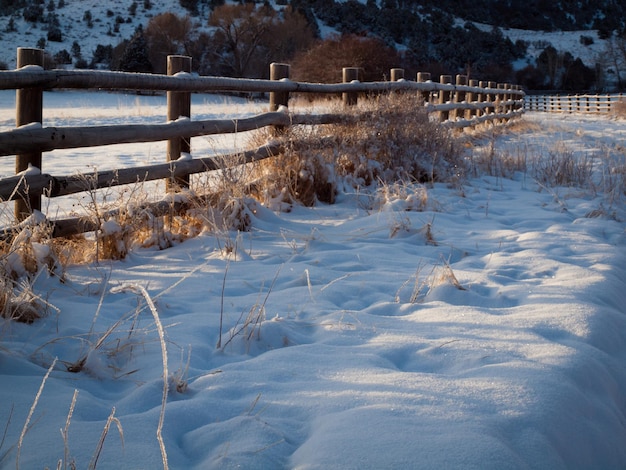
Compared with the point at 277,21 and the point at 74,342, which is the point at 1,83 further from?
the point at 277,21

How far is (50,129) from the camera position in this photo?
13.2ft

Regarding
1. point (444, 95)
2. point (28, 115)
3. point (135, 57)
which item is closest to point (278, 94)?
point (28, 115)

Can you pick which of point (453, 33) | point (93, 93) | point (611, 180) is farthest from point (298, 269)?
point (453, 33)

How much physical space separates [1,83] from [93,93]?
942 inches

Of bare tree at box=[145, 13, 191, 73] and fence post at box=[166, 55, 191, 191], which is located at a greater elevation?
bare tree at box=[145, 13, 191, 73]

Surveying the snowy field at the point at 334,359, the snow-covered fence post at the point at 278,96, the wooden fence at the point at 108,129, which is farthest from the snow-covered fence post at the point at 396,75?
the snowy field at the point at 334,359

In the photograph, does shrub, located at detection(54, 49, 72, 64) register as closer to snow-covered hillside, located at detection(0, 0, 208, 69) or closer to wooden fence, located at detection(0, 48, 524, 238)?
snow-covered hillside, located at detection(0, 0, 208, 69)

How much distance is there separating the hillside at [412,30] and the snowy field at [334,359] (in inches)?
1230

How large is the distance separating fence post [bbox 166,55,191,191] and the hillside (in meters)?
28.8

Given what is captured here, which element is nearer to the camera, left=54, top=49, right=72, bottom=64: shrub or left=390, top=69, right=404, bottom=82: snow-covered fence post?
left=390, top=69, right=404, bottom=82: snow-covered fence post

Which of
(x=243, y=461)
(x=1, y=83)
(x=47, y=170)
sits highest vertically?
(x=1, y=83)

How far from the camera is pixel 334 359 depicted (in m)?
2.43

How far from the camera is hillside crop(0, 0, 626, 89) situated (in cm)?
4078

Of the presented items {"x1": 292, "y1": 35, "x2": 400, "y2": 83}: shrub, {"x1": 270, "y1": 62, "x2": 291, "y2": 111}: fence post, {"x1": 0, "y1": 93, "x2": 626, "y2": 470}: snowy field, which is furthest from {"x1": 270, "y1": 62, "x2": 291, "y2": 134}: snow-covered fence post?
{"x1": 292, "y1": 35, "x2": 400, "y2": 83}: shrub
